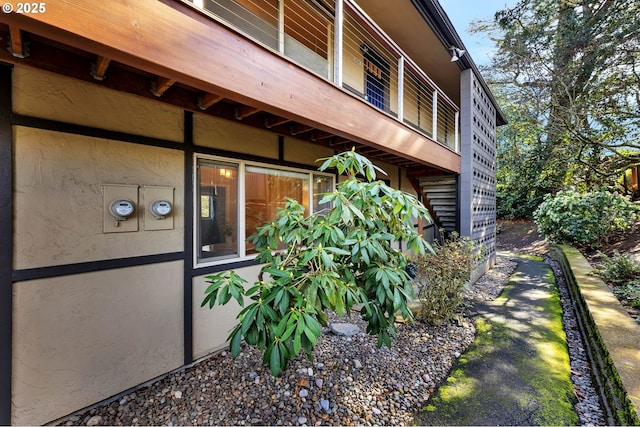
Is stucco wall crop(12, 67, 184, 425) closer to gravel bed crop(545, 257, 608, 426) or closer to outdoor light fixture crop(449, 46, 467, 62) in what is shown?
gravel bed crop(545, 257, 608, 426)

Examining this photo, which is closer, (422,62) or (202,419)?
(202,419)

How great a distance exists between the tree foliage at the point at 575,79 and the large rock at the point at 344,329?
11.2m

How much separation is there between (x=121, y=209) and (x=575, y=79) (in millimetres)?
14189

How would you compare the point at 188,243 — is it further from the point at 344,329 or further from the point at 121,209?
the point at 344,329

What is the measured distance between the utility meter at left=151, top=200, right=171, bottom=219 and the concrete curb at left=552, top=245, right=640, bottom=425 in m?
4.54

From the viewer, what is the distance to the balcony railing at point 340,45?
3.52 metres

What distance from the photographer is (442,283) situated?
4.21 m

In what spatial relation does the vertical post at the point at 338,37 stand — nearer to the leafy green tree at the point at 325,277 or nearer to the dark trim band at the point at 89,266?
the leafy green tree at the point at 325,277

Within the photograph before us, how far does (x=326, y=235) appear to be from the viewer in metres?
2.23

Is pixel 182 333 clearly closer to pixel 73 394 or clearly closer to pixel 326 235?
pixel 73 394

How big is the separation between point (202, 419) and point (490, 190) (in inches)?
375

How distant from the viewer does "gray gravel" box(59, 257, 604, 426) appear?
2.53m

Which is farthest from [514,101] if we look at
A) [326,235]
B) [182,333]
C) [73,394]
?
[73,394]

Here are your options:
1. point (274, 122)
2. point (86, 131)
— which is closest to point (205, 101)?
point (274, 122)
